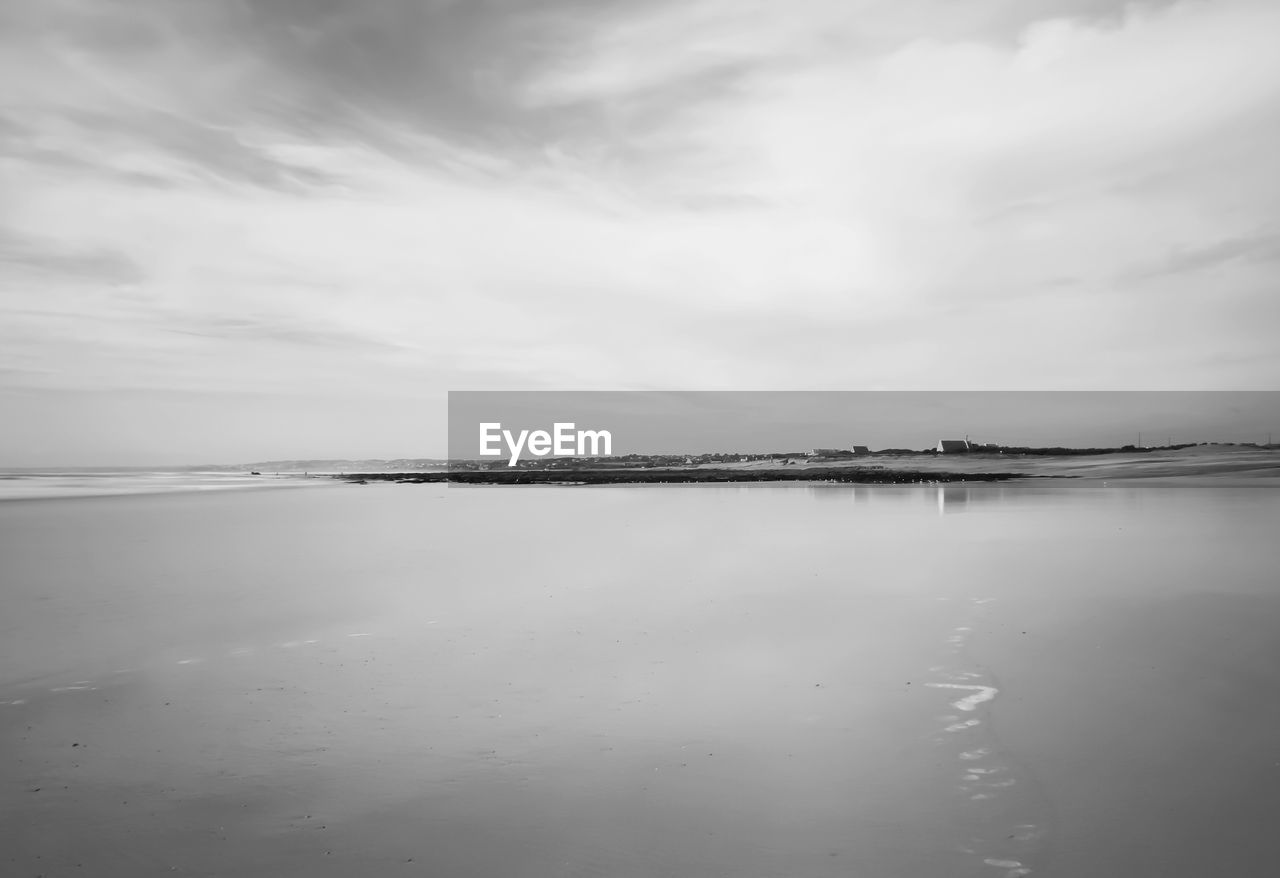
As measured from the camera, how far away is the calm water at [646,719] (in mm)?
3818

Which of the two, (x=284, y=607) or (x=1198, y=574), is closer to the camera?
(x=284, y=607)

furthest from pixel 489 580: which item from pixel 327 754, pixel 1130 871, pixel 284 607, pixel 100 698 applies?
pixel 1130 871

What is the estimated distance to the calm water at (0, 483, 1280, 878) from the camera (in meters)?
3.82

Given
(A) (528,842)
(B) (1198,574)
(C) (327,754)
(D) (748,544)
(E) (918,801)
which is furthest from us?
(D) (748,544)

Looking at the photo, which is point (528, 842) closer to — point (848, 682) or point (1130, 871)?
point (1130, 871)

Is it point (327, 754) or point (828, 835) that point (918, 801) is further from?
point (327, 754)

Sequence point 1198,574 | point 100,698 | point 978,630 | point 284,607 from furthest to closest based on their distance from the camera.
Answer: point 1198,574 < point 284,607 < point 978,630 < point 100,698

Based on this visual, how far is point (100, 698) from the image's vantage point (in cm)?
611

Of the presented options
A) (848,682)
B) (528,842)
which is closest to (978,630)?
(848,682)

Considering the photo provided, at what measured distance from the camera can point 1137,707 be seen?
564 centimetres

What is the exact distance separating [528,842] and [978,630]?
581 cm

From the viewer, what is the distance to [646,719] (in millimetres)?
5582

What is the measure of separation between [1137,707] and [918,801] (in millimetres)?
2492

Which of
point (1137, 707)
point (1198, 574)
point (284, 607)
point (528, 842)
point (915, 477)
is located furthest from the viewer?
point (915, 477)
